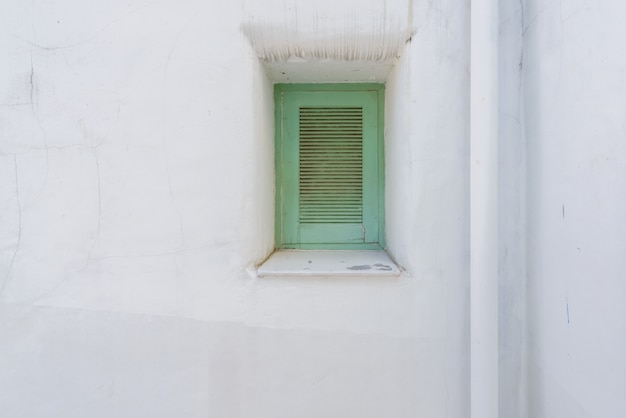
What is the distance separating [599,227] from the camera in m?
0.79

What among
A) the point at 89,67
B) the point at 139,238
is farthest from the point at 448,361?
the point at 89,67

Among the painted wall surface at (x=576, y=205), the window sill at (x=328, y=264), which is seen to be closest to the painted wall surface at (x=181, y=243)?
the window sill at (x=328, y=264)

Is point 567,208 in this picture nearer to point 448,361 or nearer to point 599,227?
point 599,227

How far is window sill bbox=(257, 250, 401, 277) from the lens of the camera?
3.62 ft

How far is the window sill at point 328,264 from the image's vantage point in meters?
1.10

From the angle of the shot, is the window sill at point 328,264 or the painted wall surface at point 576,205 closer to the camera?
the painted wall surface at point 576,205

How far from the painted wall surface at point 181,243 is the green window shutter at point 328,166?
0.33 metres

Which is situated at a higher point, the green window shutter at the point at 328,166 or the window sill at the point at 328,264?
the green window shutter at the point at 328,166

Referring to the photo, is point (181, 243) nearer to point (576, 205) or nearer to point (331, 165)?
point (331, 165)

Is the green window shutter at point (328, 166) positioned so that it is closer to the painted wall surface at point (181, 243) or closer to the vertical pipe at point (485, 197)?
the painted wall surface at point (181, 243)

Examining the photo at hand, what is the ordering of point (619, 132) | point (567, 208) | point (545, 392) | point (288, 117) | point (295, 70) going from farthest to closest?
point (288, 117)
point (295, 70)
point (545, 392)
point (567, 208)
point (619, 132)

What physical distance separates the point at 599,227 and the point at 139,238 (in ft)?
4.63

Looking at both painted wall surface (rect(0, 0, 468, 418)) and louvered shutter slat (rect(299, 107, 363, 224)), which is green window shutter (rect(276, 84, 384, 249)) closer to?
louvered shutter slat (rect(299, 107, 363, 224))

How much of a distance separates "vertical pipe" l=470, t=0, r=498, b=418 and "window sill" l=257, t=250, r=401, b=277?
0.94ft
